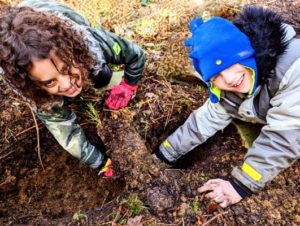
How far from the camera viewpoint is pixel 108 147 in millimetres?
2559

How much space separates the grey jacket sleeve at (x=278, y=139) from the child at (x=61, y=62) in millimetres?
1007

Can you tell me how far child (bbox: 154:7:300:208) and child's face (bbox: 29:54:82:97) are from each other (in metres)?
0.66

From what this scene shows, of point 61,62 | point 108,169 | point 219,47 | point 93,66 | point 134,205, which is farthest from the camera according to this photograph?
point 108,169

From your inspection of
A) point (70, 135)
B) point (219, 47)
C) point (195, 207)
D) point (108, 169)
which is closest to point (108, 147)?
point (108, 169)

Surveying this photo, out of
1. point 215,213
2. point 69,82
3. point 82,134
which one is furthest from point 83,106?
point 215,213

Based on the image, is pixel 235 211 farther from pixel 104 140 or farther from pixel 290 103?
pixel 104 140

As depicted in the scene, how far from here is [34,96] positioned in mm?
2127

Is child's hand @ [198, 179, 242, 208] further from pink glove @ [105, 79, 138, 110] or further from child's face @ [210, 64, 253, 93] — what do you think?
pink glove @ [105, 79, 138, 110]

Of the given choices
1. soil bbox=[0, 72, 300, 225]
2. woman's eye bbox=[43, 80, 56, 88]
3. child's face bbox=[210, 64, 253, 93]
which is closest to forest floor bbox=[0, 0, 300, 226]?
soil bbox=[0, 72, 300, 225]

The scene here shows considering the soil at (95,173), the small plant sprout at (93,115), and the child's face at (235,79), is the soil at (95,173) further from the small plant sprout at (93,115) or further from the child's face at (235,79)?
the child's face at (235,79)

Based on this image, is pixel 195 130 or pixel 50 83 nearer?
pixel 50 83

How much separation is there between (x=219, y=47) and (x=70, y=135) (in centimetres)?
122

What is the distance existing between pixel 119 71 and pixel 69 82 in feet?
3.10

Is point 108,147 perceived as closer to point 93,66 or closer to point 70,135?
point 70,135
